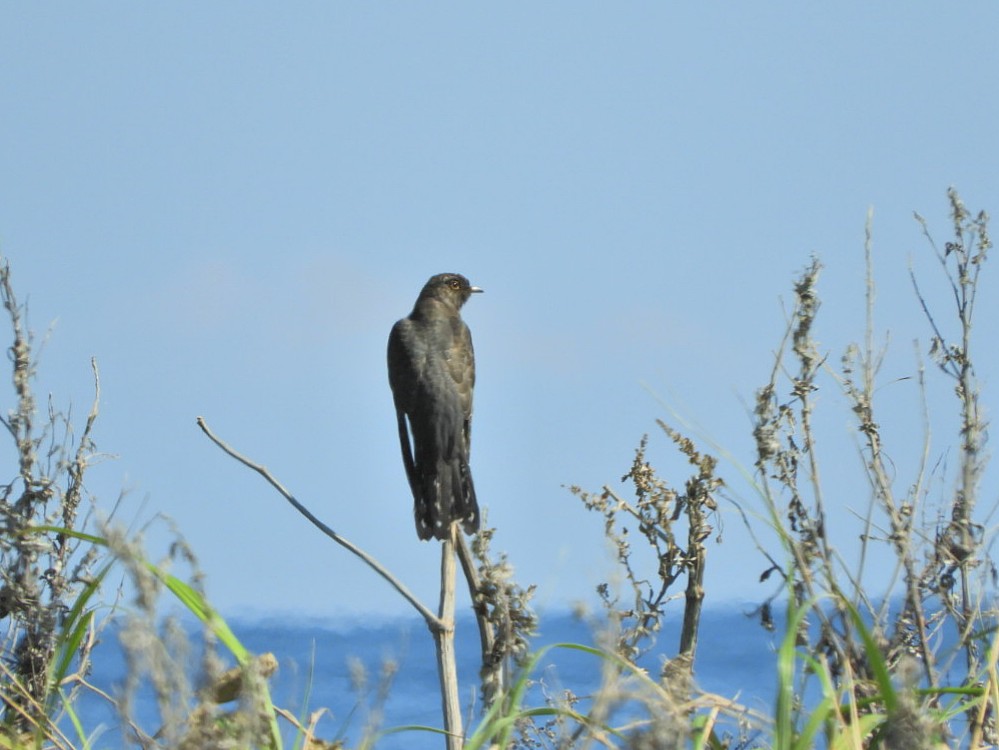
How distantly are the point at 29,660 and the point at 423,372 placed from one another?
2.17 metres

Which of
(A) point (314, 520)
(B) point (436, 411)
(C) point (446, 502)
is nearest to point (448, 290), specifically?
(B) point (436, 411)

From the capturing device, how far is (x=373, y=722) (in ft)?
8.95

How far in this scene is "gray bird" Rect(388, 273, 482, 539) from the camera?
5379mm

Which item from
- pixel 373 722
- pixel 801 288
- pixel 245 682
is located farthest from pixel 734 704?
pixel 801 288

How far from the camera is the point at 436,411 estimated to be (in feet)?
19.2

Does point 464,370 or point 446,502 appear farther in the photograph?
point 464,370

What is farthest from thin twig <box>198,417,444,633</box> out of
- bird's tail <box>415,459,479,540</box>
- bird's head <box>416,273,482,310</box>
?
bird's head <box>416,273,482,310</box>

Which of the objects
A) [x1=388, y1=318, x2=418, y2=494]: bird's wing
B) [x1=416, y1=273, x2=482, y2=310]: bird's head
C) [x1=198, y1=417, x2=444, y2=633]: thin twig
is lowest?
[x1=198, y1=417, x2=444, y2=633]: thin twig

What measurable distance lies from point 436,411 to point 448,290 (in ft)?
4.93

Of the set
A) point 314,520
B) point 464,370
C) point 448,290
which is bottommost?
point 314,520

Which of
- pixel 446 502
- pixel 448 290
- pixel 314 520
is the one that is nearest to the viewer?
pixel 314 520

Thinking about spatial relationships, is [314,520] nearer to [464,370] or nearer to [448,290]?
[464,370]

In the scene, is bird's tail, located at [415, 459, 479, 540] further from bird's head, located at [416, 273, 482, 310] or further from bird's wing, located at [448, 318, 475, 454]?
bird's head, located at [416, 273, 482, 310]

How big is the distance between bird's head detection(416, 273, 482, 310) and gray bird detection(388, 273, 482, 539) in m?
0.31
